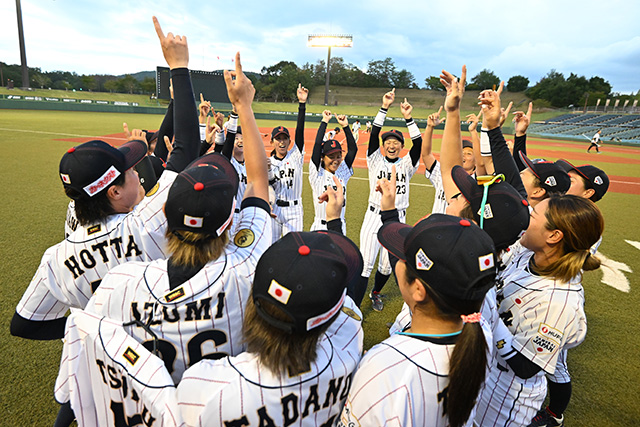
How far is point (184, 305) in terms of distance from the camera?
4.97 ft

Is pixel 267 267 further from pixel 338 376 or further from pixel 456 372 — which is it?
pixel 456 372

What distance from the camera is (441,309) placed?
1469mm

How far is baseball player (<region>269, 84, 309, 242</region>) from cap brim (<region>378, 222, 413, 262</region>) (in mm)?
3649

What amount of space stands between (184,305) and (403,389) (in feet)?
3.32

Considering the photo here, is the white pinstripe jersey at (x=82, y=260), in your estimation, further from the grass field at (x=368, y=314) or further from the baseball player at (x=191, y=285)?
the grass field at (x=368, y=314)

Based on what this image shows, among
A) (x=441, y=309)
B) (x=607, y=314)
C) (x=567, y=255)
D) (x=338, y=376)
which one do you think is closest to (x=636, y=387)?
(x=607, y=314)

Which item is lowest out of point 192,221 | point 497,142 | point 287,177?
point 287,177

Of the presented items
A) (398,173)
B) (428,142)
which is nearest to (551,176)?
(428,142)

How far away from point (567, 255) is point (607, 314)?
3810 mm

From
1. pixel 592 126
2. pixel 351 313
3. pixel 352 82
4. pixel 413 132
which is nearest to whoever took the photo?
pixel 351 313

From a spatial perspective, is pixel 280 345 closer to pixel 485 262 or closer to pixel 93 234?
pixel 485 262

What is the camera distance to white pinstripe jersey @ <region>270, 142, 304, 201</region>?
18.3 ft

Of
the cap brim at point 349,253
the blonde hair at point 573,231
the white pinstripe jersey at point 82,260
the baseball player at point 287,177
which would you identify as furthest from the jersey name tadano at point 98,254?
the baseball player at point 287,177

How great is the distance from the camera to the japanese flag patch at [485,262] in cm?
140
